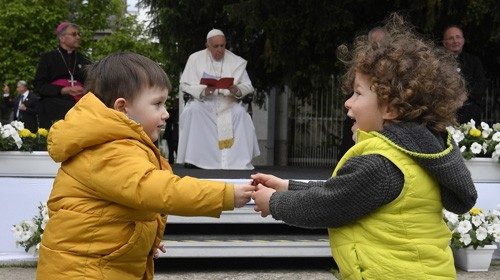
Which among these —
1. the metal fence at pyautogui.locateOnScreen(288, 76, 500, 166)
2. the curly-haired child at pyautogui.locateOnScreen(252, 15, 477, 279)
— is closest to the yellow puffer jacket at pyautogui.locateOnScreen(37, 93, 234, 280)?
the curly-haired child at pyautogui.locateOnScreen(252, 15, 477, 279)

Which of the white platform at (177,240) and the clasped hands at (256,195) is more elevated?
the clasped hands at (256,195)

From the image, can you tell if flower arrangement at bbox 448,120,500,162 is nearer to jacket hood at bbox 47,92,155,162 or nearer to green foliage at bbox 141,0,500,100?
green foliage at bbox 141,0,500,100

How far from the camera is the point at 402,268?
2.59 metres

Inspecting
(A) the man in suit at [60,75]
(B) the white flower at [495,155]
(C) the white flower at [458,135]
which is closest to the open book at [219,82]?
(A) the man in suit at [60,75]

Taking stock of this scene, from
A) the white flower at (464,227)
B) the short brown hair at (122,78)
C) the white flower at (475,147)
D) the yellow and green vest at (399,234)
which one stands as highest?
the short brown hair at (122,78)

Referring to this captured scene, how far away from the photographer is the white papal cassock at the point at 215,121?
9.95m

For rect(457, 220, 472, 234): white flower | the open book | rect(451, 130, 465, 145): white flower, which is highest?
the open book

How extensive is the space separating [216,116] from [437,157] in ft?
24.5

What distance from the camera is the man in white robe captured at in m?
9.94

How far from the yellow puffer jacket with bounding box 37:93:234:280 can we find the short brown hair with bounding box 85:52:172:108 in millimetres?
84

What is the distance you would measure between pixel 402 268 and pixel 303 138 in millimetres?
12438

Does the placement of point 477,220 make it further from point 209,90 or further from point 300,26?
point 300,26

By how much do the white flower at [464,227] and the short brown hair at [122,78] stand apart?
414 centimetres

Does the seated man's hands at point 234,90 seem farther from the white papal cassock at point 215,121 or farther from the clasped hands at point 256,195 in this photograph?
the clasped hands at point 256,195
